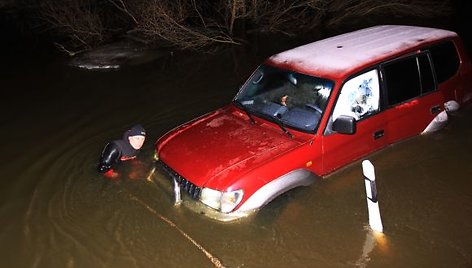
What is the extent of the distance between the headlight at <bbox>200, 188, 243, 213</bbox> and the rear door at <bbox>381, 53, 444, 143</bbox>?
7.83ft

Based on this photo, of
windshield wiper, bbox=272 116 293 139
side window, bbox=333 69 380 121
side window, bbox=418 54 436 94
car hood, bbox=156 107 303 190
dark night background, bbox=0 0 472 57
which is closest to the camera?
car hood, bbox=156 107 303 190

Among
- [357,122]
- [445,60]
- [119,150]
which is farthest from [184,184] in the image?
[445,60]

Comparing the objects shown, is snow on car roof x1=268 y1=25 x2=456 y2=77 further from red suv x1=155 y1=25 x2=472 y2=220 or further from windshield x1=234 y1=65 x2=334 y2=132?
windshield x1=234 y1=65 x2=334 y2=132

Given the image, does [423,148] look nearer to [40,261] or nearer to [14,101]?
[40,261]

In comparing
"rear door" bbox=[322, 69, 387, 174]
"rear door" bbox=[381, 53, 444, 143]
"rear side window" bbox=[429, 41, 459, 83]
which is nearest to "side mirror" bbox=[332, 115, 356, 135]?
"rear door" bbox=[322, 69, 387, 174]

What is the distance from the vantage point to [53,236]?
506cm

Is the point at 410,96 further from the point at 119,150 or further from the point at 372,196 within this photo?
the point at 119,150

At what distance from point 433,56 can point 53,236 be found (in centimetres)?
545

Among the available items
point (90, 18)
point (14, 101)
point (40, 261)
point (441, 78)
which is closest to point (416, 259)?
point (441, 78)

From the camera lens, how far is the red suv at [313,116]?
4.55m

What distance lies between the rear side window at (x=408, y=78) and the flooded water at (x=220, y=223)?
0.82 m

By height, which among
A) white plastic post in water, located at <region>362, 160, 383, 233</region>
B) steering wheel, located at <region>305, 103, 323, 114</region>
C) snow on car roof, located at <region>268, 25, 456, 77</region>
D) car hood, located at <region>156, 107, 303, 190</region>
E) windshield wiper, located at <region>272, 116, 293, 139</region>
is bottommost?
white plastic post in water, located at <region>362, 160, 383, 233</region>

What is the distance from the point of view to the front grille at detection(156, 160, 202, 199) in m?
4.51

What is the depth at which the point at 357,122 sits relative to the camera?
5.21m
